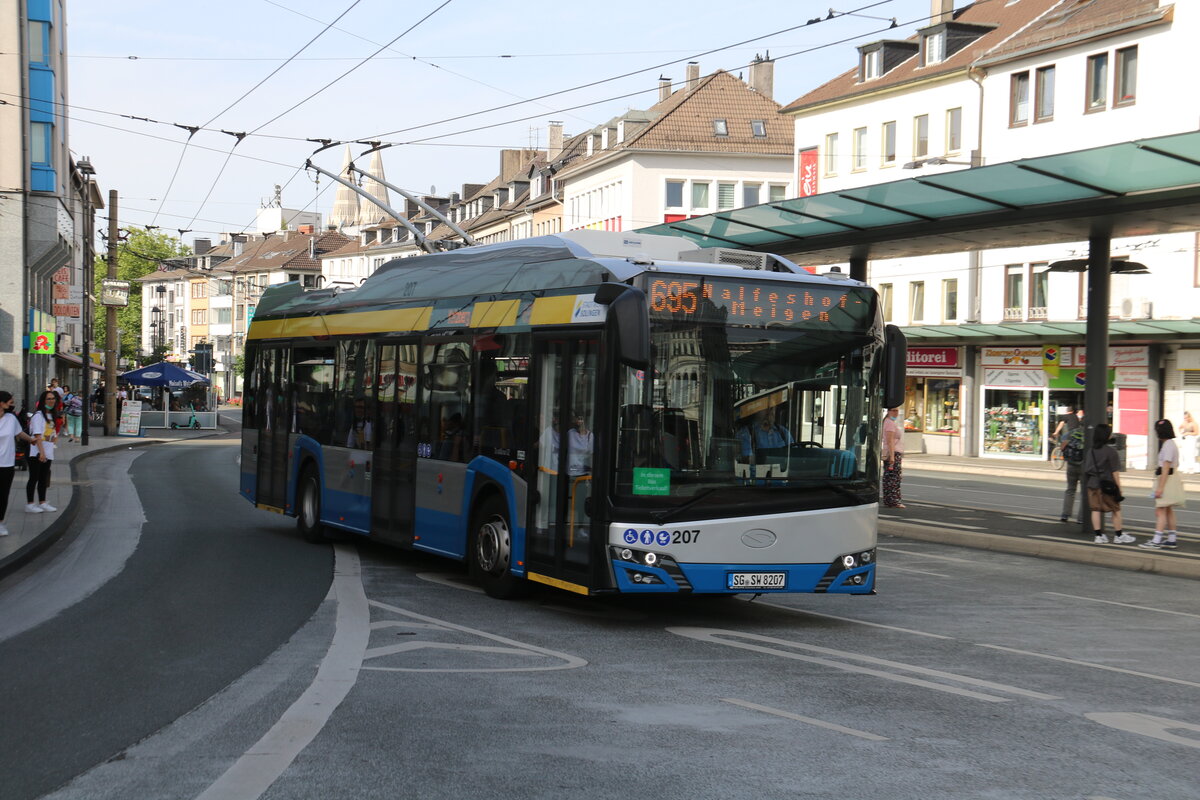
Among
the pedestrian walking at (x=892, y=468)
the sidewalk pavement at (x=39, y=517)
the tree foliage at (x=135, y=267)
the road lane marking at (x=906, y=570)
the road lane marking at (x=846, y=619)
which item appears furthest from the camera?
the tree foliage at (x=135, y=267)

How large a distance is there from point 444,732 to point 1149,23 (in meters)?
40.0

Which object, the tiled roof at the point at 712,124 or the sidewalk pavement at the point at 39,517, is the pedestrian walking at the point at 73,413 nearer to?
the sidewalk pavement at the point at 39,517

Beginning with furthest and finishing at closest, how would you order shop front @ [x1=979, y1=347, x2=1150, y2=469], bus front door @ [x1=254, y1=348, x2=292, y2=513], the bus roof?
shop front @ [x1=979, y1=347, x2=1150, y2=469]
bus front door @ [x1=254, y1=348, x2=292, y2=513]
the bus roof

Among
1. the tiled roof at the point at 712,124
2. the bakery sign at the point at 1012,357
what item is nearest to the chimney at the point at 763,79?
the tiled roof at the point at 712,124

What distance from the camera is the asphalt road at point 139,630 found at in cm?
712

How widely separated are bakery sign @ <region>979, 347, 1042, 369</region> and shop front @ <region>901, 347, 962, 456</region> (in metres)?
1.28

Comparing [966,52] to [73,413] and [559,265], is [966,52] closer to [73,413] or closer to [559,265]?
[73,413]

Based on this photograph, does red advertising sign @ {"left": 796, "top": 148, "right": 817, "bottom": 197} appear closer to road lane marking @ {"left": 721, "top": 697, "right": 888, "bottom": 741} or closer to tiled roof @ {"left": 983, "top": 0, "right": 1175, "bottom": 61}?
tiled roof @ {"left": 983, "top": 0, "right": 1175, "bottom": 61}

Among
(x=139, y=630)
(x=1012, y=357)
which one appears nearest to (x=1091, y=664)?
(x=139, y=630)

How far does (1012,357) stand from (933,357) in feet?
13.0

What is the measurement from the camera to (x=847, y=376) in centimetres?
1120

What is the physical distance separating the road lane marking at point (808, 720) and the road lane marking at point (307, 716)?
7.35ft

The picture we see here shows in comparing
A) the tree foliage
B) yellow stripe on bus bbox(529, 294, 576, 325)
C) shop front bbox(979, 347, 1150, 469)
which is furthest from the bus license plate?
the tree foliage

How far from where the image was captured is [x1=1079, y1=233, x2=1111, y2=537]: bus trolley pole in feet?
63.0
